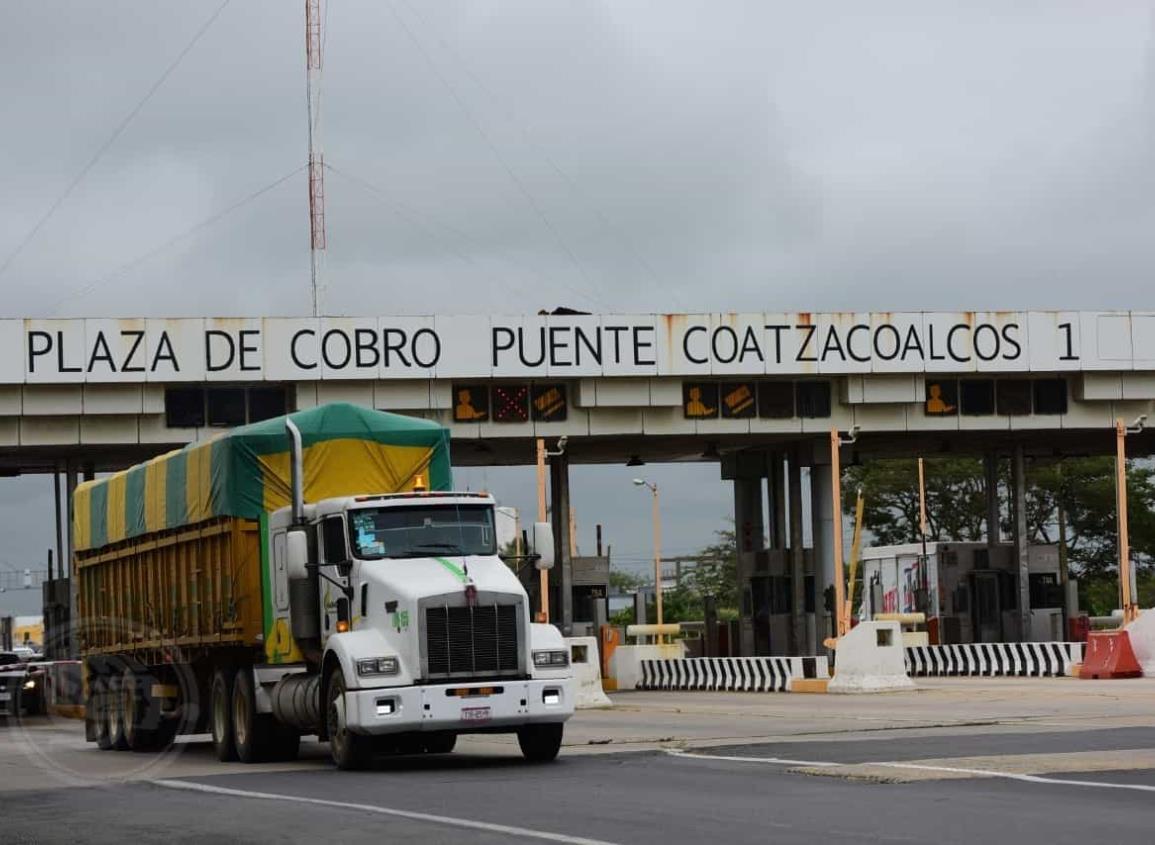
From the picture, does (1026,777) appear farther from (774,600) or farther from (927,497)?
(927,497)

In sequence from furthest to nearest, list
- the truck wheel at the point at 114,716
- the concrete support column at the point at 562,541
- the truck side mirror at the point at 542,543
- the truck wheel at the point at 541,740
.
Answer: the concrete support column at the point at 562,541
the truck wheel at the point at 114,716
the truck side mirror at the point at 542,543
the truck wheel at the point at 541,740

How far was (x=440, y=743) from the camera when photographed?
23594 mm

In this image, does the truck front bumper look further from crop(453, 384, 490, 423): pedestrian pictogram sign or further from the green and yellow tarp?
crop(453, 384, 490, 423): pedestrian pictogram sign

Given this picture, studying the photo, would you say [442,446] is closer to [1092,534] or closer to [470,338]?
[470,338]

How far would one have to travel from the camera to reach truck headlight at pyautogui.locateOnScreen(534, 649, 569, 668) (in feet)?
70.0

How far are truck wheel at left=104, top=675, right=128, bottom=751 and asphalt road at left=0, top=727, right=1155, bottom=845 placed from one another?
7.17m

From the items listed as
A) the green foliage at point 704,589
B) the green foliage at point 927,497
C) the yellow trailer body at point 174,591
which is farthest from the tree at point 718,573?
the yellow trailer body at point 174,591

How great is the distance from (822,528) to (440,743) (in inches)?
1319

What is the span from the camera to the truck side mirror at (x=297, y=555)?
71.9 feet

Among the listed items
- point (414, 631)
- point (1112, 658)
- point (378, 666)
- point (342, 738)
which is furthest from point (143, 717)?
point (1112, 658)

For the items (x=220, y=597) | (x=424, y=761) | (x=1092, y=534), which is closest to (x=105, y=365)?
(x=220, y=597)

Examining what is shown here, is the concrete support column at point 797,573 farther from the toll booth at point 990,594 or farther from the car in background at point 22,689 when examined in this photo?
the car in background at point 22,689

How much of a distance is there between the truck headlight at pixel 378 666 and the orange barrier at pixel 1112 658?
25.2 m

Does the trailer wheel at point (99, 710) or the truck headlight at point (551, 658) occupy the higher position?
the truck headlight at point (551, 658)
